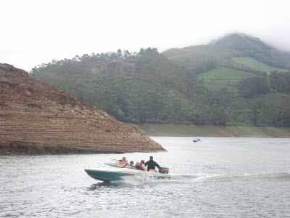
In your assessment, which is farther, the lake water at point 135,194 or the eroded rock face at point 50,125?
the eroded rock face at point 50,125

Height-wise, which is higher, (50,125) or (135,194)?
(50,125)

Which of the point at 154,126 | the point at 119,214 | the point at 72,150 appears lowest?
the point at 119,214

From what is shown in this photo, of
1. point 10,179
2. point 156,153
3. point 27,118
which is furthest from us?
point 156,153

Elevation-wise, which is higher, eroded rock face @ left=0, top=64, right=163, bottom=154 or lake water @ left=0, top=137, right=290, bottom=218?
eroded rock face @ left=0, top=64, right=163, bottom=154

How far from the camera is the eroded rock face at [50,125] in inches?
2953

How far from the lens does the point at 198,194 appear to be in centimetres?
4559

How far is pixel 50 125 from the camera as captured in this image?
77750 mm

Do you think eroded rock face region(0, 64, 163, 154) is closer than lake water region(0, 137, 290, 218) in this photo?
No

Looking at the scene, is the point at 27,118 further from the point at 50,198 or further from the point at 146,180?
the point at 50,198

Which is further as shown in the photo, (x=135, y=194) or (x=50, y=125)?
(x=50, y=125)

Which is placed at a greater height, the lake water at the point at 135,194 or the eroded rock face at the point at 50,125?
the eroded rock face at the point at 50,125

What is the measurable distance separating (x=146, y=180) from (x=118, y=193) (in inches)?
266

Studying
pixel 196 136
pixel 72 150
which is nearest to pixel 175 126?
pixel 196 136

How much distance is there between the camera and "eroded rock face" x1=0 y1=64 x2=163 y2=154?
7500 cm
